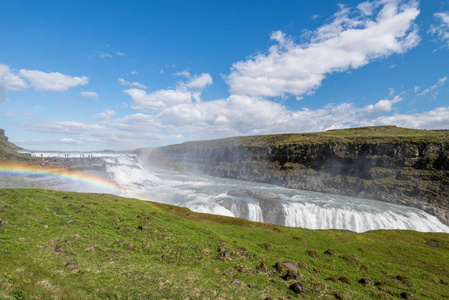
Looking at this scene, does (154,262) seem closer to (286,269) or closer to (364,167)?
(286,269)

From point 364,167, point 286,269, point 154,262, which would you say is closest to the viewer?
point 154,262

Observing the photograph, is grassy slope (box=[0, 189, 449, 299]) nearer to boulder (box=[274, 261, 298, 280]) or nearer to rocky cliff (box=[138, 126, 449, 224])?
boulder (box=[274, 261, 298, 280])

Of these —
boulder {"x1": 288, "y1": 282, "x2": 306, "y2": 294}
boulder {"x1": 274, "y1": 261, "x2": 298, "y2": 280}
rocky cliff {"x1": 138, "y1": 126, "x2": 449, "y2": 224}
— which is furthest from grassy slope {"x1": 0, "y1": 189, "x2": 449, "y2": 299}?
rocky cliff {"x1": 138, "y1": 126, "x2": 449, "y2": 224}

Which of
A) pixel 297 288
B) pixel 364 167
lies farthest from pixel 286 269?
pixel 364 167

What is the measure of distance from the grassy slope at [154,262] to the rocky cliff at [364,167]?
192ft

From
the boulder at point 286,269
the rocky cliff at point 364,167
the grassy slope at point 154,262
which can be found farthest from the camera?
the rocky cliff at point 364,167

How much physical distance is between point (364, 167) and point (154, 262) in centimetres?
10393

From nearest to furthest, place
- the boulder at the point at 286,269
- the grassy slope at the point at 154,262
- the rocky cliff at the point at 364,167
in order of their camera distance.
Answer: the grassy slope at the point at 154,262
the boulder at the point at 286,269
the rocky cliff at the point at 364,167

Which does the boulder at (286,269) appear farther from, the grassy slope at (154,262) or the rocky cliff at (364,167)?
the rocky cliff at (364,167)

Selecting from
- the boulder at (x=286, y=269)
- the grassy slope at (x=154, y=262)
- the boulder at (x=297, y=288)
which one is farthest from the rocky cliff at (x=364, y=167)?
the boulder at (x=297, y=288)

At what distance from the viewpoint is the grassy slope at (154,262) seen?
36.4 ft

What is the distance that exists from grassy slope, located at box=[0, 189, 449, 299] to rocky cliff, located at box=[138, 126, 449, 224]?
58.5m

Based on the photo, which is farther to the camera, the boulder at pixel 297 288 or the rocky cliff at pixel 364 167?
the rocky cliff at pixel 364 167

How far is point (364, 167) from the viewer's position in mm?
91312
